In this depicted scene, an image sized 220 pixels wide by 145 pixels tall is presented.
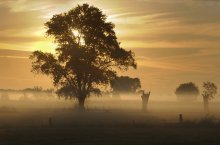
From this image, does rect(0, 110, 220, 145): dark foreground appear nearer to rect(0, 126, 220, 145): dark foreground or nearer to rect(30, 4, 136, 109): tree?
rect(0, 126, 220, 145): dark foreground

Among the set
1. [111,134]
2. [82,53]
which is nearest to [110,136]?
[111,134]

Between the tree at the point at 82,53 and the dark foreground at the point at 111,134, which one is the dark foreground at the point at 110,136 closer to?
the dark foreground at the point at 111,134

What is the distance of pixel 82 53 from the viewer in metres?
82.9

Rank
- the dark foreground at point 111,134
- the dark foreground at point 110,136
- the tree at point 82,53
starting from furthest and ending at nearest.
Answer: the tree at point 82,53
the dark foreground at point 111,134
the dark foreground at point 110,136

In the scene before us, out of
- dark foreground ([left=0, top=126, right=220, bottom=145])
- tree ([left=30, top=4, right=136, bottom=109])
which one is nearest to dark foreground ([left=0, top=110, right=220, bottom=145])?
dark foreground ([left=0, top=126, right=220, bottom=145])

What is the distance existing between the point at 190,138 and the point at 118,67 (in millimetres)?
49705

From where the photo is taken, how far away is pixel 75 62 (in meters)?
82.7

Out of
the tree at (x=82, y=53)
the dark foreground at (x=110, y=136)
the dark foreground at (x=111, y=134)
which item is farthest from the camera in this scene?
the tree at (x=82, y=53)

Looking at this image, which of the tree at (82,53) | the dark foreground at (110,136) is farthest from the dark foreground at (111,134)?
the tree at (82,53)

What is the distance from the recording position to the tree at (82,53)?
3287 inches

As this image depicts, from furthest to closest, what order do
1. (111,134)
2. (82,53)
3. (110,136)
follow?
(82,53)
(111,134)
(110,136)

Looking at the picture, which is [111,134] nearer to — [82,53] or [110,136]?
[110,136]

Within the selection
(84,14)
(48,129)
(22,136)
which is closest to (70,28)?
(84,14)

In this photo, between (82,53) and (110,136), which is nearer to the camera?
(110,136)
